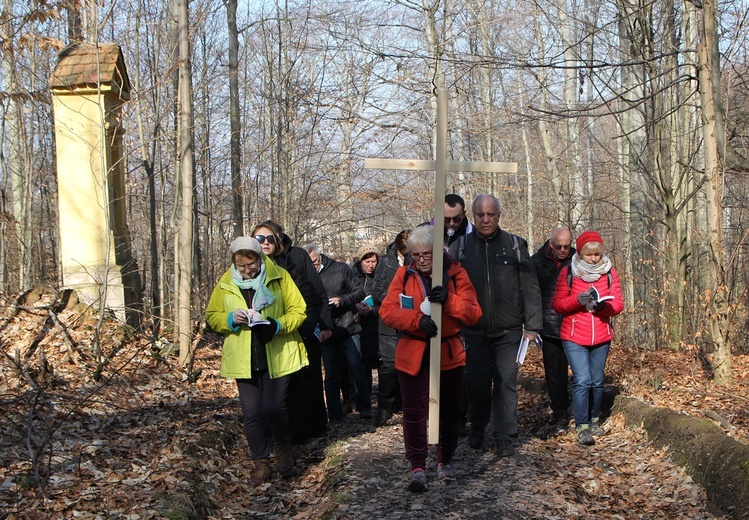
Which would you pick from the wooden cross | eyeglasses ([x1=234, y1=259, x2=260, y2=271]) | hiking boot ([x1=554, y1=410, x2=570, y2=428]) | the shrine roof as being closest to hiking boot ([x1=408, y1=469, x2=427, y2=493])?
the wooden cross

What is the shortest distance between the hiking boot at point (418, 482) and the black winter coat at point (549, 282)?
2826 mm

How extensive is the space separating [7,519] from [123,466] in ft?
5.12

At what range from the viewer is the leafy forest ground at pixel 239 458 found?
17.4 ft

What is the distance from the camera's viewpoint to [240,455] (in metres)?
7.55

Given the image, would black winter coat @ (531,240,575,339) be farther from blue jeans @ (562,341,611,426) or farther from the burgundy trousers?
the burgundy trousers

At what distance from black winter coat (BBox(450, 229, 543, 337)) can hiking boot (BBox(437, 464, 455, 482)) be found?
4.46 ft

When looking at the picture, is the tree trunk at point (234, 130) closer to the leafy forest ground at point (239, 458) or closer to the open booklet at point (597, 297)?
the leafy forest ground at point (239, 458)

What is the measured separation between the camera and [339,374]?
925cm

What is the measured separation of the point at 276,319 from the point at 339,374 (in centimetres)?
313

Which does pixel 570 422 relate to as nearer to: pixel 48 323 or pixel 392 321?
pixel 392 321

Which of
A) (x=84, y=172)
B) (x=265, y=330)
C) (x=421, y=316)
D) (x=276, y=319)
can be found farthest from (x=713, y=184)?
(x=84, y=172)

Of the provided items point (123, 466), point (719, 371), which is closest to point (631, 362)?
point (719, 371)

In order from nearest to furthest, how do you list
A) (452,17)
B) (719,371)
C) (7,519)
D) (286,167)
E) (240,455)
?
1. (7,519)
2. (240,455)
3. (719,371)
4. (286,167)
5. (452,17)

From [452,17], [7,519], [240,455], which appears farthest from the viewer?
[452,17]
